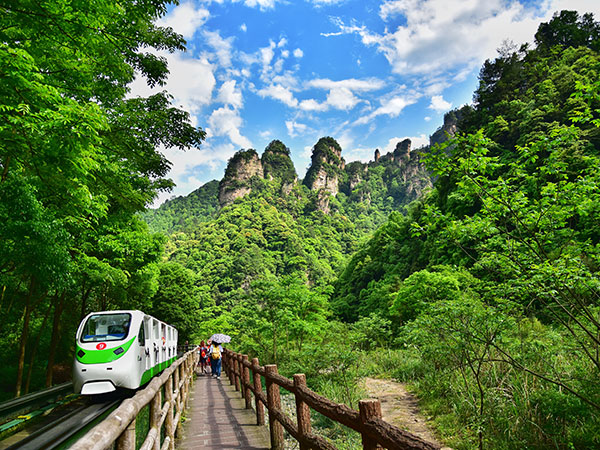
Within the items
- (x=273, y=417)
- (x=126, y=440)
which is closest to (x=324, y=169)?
(x=273, y=417)

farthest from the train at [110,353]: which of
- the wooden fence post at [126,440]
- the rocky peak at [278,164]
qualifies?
the rocky peak at [278,164]

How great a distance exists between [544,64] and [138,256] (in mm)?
49242

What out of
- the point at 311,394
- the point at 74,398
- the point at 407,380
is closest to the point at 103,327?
the point at 74,398

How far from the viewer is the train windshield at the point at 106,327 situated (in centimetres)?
750

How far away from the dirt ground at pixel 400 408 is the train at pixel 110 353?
217 inches

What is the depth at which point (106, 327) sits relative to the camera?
7898 mm

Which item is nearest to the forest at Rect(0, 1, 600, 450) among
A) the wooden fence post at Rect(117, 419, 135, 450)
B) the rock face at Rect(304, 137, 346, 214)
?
the wooden fence post at Rect(117, 419, 135, 450)

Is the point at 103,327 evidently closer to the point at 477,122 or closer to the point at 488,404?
the point at 488,404

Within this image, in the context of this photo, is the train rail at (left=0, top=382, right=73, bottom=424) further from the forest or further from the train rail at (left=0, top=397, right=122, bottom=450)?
the forest

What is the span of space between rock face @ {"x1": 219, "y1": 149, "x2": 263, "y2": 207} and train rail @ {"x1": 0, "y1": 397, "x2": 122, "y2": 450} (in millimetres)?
107239

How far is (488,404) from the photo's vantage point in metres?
5.39

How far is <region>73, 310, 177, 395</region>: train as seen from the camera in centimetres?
703

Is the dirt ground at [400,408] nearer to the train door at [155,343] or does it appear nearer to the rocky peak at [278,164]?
the train door at [155,343]

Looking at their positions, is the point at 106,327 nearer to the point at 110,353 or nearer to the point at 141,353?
the point at 110,353
